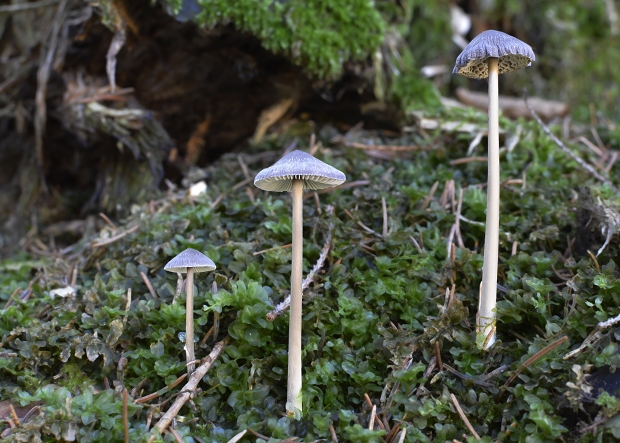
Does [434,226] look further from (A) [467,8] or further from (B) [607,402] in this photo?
(A) [467,8]

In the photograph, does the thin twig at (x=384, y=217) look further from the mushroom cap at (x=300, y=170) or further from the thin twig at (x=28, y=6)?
the thin twig at (x=28, y=6)

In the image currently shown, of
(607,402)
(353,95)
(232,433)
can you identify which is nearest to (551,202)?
(607,402)

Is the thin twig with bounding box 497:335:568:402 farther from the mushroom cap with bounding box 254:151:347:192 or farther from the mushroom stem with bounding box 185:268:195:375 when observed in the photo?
the mushroom stem with bounding box 185:268:195:375

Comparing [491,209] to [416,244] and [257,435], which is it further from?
[257,435]

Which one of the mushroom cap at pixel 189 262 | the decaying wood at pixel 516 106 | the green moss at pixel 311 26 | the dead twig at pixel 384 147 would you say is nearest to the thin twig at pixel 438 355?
the mushroom cap at pixel 189 262

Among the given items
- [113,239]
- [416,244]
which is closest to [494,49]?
[416,244]
